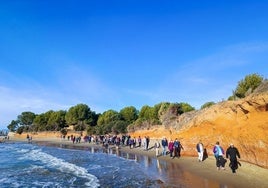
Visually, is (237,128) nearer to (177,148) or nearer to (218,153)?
(218,153)

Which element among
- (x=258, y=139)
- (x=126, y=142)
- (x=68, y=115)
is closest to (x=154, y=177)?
(x=258, y=139)

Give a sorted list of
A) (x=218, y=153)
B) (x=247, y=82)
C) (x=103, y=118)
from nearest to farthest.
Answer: (x=218, y=153) < (x=247, y=82) < (x=103, y=118)

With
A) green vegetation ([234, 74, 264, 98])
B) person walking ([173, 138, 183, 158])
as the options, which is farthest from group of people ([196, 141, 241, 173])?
green vegetation ([234, 74, 264, 98])

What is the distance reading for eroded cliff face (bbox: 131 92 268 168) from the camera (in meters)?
19.4

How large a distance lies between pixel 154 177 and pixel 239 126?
7.44m

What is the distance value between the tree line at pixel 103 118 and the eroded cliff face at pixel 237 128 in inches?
746

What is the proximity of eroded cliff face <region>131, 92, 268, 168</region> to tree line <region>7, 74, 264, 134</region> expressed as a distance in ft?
62.2

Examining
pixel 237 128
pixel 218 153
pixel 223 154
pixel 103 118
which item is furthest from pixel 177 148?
pixel 103 118

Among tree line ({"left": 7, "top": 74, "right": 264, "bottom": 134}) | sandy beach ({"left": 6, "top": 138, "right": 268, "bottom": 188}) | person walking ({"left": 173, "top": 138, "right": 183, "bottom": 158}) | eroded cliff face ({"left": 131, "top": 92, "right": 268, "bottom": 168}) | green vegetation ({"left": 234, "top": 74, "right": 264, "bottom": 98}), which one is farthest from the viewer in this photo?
tree line ({"left": 7, "top": 74, "right": 264, "bottom": 134})

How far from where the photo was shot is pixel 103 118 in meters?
108

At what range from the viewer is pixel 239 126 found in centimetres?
2286

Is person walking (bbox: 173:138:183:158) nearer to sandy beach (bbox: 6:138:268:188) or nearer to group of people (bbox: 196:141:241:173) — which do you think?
group of people (bbox: 196:141:241:173)

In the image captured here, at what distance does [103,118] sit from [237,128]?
8713 cm

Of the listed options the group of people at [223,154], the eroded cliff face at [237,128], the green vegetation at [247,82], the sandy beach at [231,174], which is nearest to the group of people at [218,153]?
the group of people at [223,154]
